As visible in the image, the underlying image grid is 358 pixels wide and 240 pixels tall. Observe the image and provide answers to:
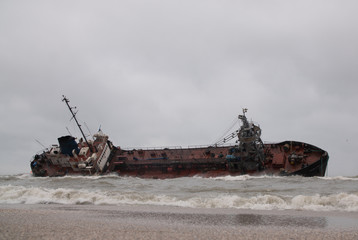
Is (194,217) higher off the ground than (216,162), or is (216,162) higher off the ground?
(216,162)

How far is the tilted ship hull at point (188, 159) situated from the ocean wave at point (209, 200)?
19.5 meters

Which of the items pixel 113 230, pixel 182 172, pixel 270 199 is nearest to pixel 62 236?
pixel 113 230

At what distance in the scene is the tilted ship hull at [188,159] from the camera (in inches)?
1289

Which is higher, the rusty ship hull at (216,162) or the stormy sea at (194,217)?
the rusty ship hull at (216,162)

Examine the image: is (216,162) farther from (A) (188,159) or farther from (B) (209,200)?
(B) (209,200)

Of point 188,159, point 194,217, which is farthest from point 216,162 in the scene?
point 194,217

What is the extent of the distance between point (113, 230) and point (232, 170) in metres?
29.1

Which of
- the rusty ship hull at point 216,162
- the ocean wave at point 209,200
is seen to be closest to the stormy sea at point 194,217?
the ocean wave at point 209,200

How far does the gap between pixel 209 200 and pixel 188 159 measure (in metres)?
24.7

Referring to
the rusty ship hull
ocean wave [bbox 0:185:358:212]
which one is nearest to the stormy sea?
ocean wave [bbox 0:185:358:212]

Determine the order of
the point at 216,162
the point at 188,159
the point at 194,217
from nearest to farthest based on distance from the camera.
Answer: the point at 194,217, the point at 216,162, the point at 188,159

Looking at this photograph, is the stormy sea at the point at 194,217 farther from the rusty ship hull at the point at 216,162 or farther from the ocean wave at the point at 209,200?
the rusty ship hull at the point at 216,162

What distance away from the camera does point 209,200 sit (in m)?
13.2

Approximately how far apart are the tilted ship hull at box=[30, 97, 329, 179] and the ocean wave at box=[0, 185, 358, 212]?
1951 centimetres
